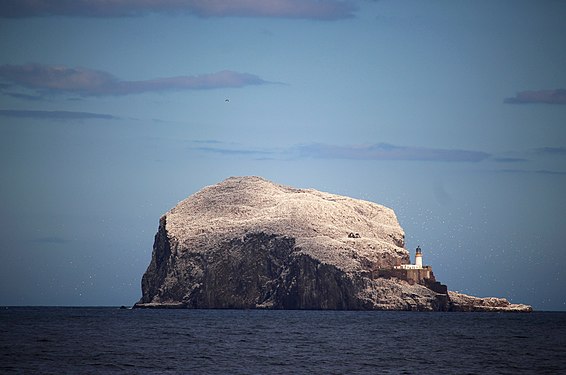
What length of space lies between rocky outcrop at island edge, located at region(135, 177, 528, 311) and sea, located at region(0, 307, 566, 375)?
1935 inches

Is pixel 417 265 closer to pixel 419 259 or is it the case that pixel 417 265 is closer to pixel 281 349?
pixel 419 259

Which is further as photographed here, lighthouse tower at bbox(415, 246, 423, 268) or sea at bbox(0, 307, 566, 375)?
lighthouse tower at bbox(415, 246, 423, 268)

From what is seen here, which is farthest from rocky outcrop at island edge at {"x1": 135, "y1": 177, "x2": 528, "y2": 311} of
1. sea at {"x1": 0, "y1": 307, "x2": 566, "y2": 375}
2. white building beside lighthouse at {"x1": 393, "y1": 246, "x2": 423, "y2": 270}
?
sea at {"x1": 0, "y1": 307, "x2": 566, "y2": 375}

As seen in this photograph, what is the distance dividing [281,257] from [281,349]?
3647 inches

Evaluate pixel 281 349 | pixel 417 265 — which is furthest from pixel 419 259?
pixel 281 349

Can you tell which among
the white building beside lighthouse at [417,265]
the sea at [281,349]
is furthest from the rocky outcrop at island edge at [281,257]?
the sea at [281,349]

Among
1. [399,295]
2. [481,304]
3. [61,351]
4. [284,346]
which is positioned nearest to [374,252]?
[399,295]

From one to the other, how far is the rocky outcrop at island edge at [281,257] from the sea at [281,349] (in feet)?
161

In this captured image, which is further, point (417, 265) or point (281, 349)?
point (417, 265)

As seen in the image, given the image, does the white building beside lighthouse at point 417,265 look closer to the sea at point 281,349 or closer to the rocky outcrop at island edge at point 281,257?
the rocky outcrop at island edge at point 281,257

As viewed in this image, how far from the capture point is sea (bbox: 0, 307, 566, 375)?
190 feet

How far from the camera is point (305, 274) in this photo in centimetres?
15888

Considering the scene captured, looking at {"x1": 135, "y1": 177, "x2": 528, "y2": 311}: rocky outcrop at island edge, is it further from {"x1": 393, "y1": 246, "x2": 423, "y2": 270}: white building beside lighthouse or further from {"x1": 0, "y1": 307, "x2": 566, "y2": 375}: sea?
{"x1": 0, "y1": 307, "x2": 566, "y2": 375}: sea

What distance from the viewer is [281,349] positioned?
7212 cm
